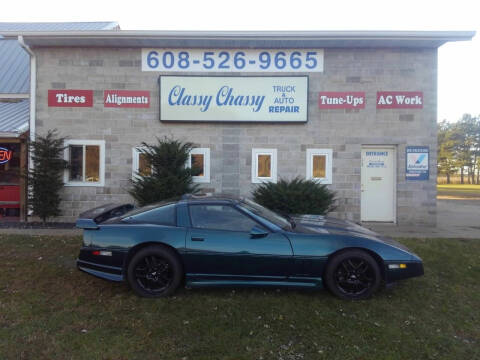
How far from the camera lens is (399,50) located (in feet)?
27.9

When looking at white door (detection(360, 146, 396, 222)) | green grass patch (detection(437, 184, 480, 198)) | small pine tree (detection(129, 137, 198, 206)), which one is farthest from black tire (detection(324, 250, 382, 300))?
green grass patch (detection(437, 184, 480, 198))

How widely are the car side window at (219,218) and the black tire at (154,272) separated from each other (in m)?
0.52

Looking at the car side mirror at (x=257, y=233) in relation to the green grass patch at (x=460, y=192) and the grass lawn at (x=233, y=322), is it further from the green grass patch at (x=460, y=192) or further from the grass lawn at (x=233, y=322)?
the green grass patch at (x=460, y=192)

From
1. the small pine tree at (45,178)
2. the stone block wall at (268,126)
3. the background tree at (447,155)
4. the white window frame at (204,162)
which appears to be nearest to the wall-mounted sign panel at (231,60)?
the stone block wall at (268,126)

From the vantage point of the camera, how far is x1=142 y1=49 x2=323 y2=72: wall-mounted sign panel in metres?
8.59

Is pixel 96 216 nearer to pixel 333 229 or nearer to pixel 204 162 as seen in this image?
pixel 333 229

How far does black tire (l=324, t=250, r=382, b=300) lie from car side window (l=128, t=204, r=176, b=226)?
206cm

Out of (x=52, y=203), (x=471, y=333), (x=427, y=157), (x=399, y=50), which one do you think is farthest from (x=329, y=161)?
(x=52, y=203)

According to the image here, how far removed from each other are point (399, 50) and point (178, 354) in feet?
30.0

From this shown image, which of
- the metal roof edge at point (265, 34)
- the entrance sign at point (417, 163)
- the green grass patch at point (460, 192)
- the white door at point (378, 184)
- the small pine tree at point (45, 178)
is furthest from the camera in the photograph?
the green grass patch at point (460, 192)

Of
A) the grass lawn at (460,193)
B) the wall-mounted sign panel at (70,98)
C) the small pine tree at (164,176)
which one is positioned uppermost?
the wall-mounted sign panel at (70,98)

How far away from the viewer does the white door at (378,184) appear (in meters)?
8.72

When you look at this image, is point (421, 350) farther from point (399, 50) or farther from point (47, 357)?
point (399, 50)

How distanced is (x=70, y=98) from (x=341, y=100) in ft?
24.9
